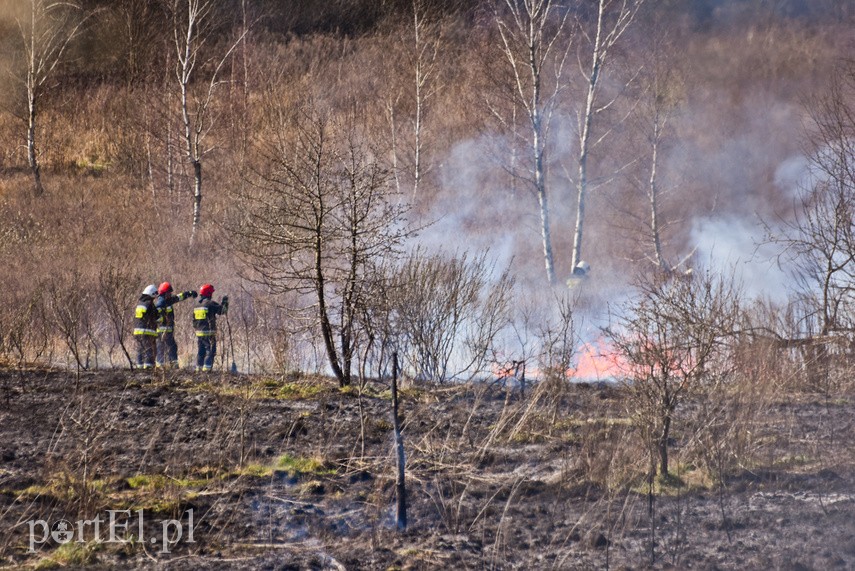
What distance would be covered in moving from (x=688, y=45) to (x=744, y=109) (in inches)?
115

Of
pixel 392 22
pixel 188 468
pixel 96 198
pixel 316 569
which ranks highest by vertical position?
pixel 392 22

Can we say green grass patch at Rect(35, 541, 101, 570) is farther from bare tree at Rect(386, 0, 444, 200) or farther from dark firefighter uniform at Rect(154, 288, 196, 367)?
bare tree at Rect(386, 0, 444, 200)

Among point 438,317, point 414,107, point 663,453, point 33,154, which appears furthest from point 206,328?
point 414,107

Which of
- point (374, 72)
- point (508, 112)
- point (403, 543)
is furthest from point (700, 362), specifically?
point (374, 72)

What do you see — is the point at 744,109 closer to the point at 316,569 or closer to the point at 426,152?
the point at 426,152

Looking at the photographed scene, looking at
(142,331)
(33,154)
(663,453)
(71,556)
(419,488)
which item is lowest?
(71,556)

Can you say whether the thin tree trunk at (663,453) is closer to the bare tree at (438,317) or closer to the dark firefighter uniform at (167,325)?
the bare tree at (438,317)

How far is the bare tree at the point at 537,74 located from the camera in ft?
61.6

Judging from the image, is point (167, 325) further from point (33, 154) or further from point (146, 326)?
point (33, 154)

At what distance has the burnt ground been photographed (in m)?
6.26

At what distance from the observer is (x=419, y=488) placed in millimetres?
7512

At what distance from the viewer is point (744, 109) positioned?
86.9 ft

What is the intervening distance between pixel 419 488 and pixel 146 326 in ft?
22.3

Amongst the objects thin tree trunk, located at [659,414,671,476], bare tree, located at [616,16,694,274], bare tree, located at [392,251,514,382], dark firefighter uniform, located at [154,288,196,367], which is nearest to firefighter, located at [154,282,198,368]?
dark firefighter uniform, located at [154,288,196,367]
